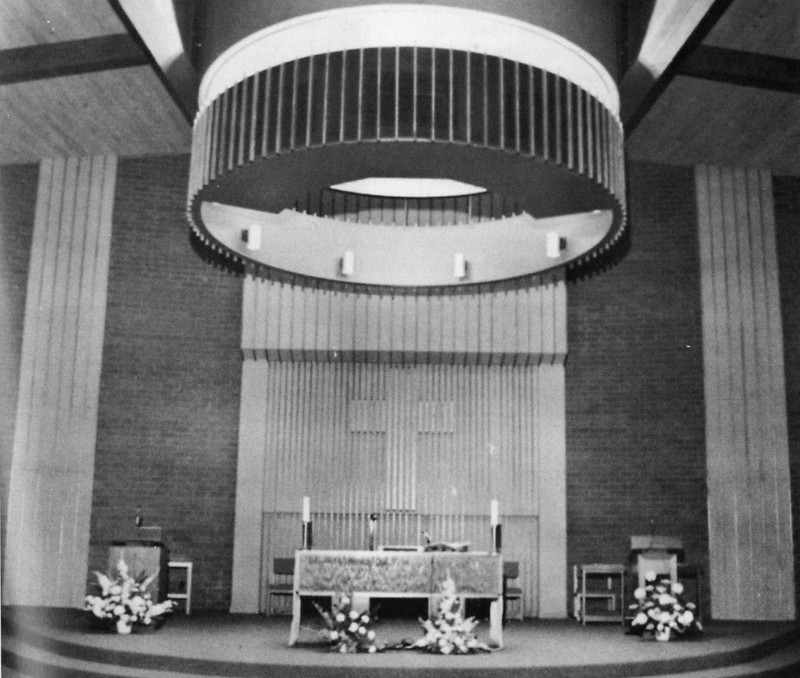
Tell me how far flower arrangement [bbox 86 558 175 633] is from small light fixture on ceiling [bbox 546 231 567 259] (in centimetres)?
A: 403

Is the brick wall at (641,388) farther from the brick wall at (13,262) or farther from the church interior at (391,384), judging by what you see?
the brick wall at (13,262)

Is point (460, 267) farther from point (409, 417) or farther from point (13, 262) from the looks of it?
point (13, 262)

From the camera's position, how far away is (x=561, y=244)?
21.5 feet

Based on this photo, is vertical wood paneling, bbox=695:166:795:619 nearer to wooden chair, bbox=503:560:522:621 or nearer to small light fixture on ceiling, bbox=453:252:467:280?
wooden chair, bbox=503:560:522:621

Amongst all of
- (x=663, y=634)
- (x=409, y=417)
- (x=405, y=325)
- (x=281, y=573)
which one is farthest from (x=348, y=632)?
(x=405, y=325)

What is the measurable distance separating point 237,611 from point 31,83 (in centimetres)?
539

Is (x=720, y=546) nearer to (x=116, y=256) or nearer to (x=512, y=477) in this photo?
(x=512, y=477)

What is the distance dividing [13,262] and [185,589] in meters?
3.81

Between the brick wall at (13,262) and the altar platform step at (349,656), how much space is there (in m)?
2.19

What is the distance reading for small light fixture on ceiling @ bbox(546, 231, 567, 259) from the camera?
257 inches

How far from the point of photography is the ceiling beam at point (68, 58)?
8656mm

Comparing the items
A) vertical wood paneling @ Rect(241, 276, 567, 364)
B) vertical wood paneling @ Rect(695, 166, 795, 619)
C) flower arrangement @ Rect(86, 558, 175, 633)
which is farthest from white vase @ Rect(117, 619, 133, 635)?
vertical wood paneling @ Rect(695, 166, 795, 619)

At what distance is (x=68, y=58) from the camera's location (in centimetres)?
877

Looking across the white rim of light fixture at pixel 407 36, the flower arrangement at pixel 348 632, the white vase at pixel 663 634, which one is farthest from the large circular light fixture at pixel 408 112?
the white vase at pixel 663 634
